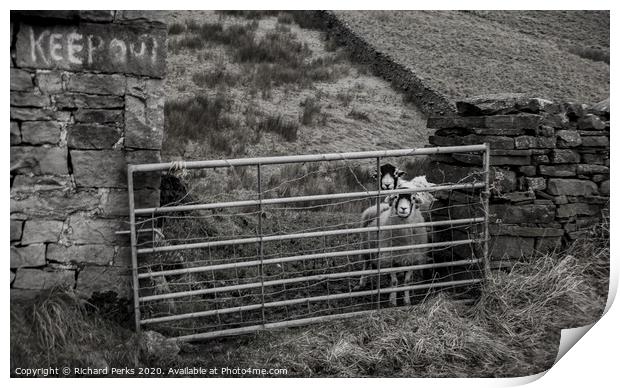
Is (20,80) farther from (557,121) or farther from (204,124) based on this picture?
(204,124)

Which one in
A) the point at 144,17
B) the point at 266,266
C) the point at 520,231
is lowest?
the point at 266,266

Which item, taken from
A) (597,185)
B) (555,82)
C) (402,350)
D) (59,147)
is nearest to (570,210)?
(597,185)

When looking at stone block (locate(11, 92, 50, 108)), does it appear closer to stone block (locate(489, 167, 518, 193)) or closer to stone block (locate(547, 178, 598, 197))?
stone block (locate(489, 167, 518, 193))

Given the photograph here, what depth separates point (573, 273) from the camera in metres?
5.30

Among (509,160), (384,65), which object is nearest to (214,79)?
(384,65)

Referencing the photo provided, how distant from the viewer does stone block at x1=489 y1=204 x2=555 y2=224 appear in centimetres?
544

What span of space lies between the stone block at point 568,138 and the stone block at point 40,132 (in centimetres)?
441

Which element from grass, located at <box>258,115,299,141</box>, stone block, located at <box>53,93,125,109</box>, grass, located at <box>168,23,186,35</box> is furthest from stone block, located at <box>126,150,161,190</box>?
grass, located at <box>168,23,186,35</box>

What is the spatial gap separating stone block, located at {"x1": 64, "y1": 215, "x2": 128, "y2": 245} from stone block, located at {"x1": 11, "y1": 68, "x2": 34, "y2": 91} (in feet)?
3.17

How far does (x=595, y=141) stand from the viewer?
18.5 feet

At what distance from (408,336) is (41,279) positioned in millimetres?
2842

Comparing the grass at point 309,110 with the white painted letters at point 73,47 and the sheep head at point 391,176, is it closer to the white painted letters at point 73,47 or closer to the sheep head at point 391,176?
the sheep head at point 391,176

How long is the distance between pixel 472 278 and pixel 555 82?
4.67m

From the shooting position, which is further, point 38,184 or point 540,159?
point 540,159
